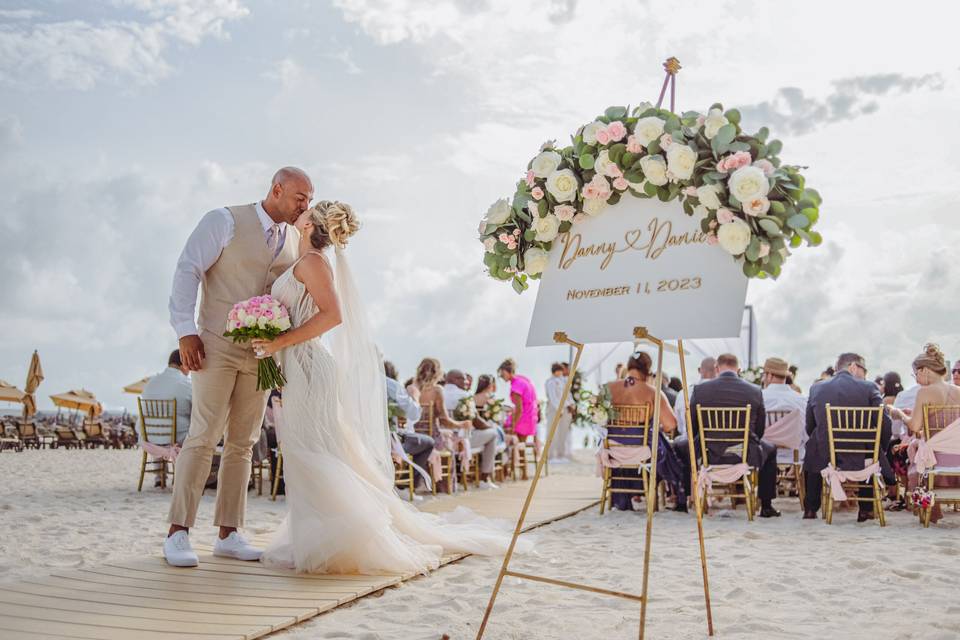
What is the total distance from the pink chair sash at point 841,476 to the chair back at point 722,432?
727mm

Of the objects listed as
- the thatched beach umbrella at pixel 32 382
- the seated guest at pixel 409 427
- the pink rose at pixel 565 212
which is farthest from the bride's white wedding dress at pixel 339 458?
the thatched beach umbrella at pixel 32 382

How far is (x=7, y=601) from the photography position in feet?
12.1

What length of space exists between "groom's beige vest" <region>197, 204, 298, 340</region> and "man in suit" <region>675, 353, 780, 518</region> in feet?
14.8

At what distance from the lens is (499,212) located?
11.5 ft

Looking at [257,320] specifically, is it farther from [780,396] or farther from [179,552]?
[780,396]

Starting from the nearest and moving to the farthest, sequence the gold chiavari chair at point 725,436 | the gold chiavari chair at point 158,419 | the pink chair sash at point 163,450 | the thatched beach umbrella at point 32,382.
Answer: the gold chiavari chair at point 725,436 → the pink chair sash at point 163,450 → the gold chiavari chair at point 158,419 → the thatched beach umbrella at point 32,382

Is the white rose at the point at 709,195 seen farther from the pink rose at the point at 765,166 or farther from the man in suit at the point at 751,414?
the man in suit at the point at 751,414

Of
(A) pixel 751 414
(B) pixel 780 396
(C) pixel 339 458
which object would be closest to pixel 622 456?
(A) pixel 751 414

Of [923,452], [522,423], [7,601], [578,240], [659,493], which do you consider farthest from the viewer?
[522,423]

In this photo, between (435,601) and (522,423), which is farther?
(522,423)

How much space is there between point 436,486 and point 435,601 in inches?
238

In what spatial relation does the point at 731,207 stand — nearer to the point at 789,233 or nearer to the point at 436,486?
the point at 789,233

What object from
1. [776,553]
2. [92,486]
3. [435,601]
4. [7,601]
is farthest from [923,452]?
[92,486]

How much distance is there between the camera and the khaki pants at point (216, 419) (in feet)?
14.5
